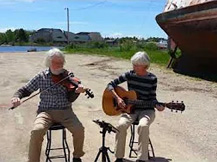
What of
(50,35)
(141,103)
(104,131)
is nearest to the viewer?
(104,131)

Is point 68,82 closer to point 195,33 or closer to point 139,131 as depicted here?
point 139,131

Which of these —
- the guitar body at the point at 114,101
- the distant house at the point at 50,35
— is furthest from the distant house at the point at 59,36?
the guitar body at the point at 114,101

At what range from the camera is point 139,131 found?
5082 millimetres

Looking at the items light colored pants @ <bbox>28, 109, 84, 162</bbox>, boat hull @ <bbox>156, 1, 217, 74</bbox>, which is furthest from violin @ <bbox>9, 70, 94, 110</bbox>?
boat hull @ <bbox>156, 1, 217, 74</bbox>

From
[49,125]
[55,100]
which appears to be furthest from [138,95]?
[49,125]

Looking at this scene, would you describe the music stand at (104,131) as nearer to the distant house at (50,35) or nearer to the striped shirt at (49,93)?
the striped shirt at (49,93)

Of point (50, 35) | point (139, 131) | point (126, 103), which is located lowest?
point (50, 35)

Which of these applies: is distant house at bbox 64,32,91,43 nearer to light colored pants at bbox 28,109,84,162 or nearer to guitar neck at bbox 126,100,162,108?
guitar neck at bbox 126,100,162,108

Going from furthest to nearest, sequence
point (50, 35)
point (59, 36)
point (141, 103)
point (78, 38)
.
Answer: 1. point (78, 38)
2. point (50, 35)
3. point (59, 36)
4. point (141, 103)

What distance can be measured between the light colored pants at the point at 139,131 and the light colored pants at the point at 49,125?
1.43ft

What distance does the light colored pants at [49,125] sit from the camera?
15.7 ft

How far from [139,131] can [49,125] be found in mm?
985

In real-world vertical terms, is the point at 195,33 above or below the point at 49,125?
above

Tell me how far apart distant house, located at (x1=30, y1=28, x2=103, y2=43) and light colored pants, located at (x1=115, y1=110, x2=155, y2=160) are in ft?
214
